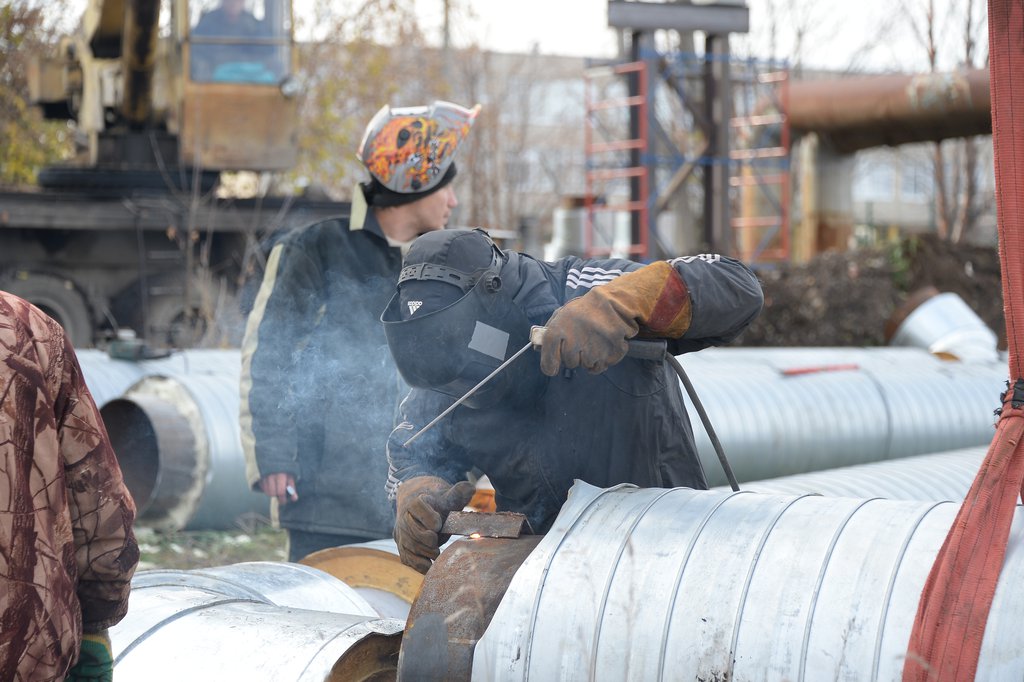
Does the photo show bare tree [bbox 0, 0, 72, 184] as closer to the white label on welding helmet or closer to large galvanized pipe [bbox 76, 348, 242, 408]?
large galvanized pipe [bbox 76, 348, 242, 408]

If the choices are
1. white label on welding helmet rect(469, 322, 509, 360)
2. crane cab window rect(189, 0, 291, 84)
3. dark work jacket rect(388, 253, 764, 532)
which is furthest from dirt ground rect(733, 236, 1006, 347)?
white label on welding helmet rect(469, 322, 509, 360)

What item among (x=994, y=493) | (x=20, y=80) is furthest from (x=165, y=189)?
(x=994, y=493)

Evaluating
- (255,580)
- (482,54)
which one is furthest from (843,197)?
(255,580)

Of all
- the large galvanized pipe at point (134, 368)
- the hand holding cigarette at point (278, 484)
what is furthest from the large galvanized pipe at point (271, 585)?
the large galvanized pipe at point (134, 368)

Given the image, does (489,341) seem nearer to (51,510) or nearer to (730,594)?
(730,594)

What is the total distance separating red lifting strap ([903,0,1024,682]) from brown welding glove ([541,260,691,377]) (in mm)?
608

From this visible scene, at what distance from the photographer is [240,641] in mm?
2701

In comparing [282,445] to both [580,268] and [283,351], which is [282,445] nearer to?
[283,351]

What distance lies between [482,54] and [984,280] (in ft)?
55.4

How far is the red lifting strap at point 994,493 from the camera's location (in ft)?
6.21

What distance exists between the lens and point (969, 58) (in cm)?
2183

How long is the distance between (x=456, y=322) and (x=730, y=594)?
0.79 meters

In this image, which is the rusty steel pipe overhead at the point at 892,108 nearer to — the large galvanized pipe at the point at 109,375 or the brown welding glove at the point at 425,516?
the large galvanized pipe at the point at 109,375

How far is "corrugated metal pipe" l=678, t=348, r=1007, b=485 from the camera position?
23.1 feet
